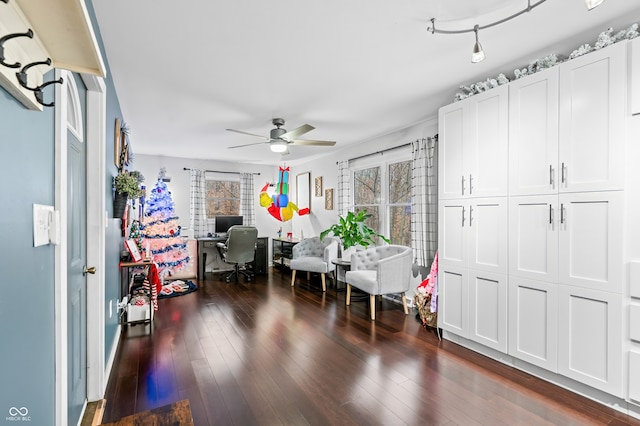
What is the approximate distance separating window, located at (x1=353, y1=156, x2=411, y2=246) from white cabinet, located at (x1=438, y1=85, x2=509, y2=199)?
1.32 meters

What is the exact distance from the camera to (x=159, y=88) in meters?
2.96

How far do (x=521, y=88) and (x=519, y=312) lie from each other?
1843mm

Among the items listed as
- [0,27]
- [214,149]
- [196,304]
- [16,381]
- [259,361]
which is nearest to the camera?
[0,27]

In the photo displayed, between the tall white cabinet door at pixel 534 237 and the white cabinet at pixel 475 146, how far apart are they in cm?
22

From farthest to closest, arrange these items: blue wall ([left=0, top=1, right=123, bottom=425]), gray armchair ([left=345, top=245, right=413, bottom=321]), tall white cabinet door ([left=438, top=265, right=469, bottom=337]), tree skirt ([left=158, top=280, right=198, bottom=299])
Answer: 1. tree skirt ([left=158, top=280, right=198, bottom=299])
2. gray armchair ([left=345, top=245, right=413, bottom=321])
3. tall white cabinet door ([left=438, top=265, right=469, bottom=337])
4. blue wall ([left=0, top=1, right=123, bottom=425])

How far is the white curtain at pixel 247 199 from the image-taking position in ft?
22.6

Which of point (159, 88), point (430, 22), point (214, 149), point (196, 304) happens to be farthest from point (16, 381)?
point (214, 149)

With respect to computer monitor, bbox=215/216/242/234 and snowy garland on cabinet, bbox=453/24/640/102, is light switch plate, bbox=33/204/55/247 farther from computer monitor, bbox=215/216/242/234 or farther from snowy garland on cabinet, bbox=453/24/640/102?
computer monitor, bbox=215/216/242/234

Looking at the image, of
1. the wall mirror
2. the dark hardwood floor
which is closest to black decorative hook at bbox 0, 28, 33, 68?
the dark hardwood floor

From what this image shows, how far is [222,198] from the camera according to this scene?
6781 millimetres

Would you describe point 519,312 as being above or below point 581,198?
below

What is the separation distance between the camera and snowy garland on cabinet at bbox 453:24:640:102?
199cm

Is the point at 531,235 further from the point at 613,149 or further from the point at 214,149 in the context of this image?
the point at 214,149

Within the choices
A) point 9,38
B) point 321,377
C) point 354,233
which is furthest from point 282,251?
point 9,38
